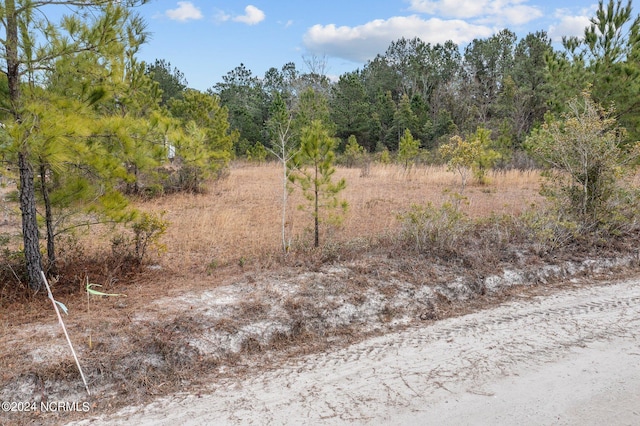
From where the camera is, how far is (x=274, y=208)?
10172mm

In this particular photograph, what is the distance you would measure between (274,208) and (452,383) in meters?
7.40

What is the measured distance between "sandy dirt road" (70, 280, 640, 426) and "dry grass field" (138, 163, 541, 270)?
2.72m

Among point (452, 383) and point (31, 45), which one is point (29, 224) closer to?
point (31, 45)

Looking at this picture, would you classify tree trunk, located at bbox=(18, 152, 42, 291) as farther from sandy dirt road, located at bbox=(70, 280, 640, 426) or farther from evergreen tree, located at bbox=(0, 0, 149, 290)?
sandy dirt road, located at bbox=(70, 280, 640, 426)

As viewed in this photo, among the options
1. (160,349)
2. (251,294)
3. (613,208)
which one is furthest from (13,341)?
(613,208)

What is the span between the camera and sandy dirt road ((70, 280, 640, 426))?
9.39 feet

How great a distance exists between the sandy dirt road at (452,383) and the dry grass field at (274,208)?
8.91 ft

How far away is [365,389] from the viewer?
3.15 m

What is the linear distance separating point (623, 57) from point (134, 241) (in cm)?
1118

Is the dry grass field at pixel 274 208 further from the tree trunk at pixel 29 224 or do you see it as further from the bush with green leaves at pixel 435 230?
the tree trunk at pixel 29 224

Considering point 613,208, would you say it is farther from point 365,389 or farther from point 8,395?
point 8,395

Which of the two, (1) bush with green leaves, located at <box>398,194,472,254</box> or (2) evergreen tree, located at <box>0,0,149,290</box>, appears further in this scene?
(1) bush with green leaves, located at <box>398,194,472,254</box>

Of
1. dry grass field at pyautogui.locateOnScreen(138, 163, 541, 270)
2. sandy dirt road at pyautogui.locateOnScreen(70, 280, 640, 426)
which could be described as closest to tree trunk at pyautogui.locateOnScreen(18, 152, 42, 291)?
dry grass field at pyautogui.locateOnScreen(138, 163, 541, 270)

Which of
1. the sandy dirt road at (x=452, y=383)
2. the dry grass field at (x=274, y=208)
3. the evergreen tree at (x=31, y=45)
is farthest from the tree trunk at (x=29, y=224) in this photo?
the sandy dirt road at (x=452, y=383)
